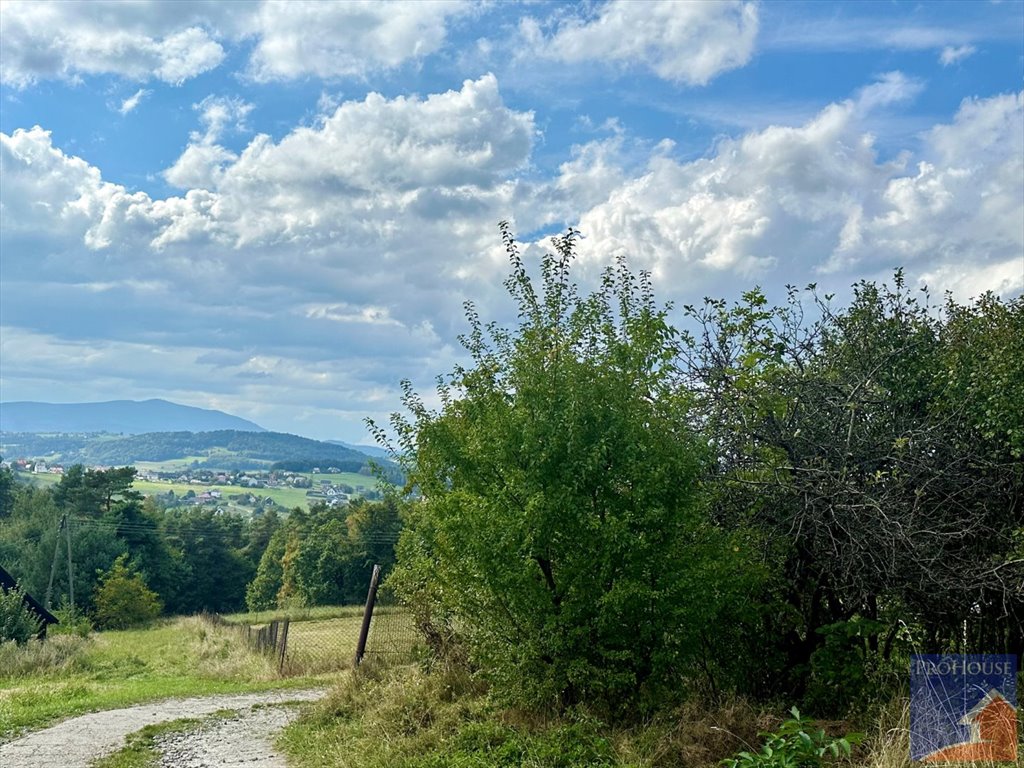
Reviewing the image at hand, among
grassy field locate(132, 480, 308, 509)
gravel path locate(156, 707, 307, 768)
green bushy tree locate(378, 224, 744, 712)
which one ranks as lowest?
grassy field locate(132, 480, 308, 509)

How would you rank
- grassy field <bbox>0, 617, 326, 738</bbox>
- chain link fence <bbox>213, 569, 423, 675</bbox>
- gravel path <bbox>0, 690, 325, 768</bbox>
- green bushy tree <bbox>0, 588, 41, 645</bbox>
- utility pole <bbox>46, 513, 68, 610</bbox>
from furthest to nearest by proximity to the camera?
utility pole <bbox>46, 513, 68, 610</bbox> → green bushy tree <bbox>0, 588, 41, 645</bbox> → chain link fence <bbox>213, 569, 423, 675</bbox> → grassy field <bbox>0, 617, 326, 738</bbox> → gravel path <bbox>0, 690, 325, 768</bbox>

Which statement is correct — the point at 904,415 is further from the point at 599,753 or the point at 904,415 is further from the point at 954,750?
the point at 599,753

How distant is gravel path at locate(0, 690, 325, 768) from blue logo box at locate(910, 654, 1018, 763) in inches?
235

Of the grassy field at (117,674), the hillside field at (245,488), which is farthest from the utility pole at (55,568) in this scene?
Answer: the hillside field at (245,488)

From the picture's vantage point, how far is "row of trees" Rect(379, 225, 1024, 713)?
7.98 metres

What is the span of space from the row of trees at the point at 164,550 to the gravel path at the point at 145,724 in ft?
112

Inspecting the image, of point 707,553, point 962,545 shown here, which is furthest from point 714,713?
point 962,545

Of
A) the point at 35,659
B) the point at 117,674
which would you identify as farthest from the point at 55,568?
the point at 117,674

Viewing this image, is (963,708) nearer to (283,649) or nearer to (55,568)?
(283,649)

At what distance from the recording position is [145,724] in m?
10.7

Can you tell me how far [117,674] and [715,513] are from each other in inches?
654

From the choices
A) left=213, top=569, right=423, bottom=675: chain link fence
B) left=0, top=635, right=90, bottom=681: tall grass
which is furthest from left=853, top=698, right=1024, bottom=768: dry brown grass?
left=0, top=635, right=90, bottom=681: tall grass

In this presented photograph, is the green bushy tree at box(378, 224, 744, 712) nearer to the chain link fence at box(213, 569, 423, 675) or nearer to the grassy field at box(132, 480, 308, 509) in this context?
the chain link fence at box(213, 569, 423, 675)

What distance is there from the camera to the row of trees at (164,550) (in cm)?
5066
